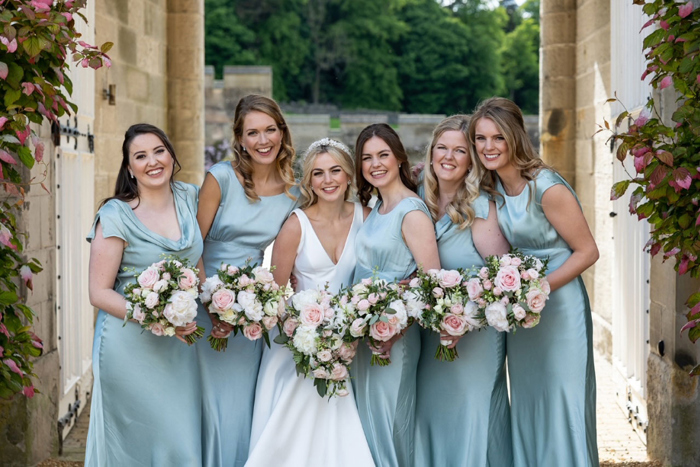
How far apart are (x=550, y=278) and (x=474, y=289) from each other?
1.41 feet

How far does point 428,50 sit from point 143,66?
36320mm

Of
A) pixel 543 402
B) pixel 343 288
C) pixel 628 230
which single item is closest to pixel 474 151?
pixel 343 288

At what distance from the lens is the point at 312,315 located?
12.7 feet

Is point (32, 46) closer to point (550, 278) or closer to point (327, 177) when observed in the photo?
point (327, 177)

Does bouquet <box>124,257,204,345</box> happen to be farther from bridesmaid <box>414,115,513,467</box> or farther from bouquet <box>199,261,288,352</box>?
bridesmaid <box>414,115,513,467</box>

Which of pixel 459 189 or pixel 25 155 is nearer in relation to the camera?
pixel 25 155

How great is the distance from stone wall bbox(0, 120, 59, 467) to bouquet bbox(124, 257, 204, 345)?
136 centimetres

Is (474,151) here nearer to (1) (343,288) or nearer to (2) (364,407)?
(1) (343,288)

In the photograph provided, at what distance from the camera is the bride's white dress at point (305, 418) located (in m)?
4.06

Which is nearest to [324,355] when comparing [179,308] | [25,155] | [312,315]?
[312,315]

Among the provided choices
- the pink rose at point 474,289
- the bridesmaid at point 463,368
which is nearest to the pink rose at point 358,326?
the pink rose at point 474,289

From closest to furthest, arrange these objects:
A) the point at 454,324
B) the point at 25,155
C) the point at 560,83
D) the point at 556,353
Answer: the point at 454,324 → the point at 25,155 → the point at 556,353 → the point at 560,83

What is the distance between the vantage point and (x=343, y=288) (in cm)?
402

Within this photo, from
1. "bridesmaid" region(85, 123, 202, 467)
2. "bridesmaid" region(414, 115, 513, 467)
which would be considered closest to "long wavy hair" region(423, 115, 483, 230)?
"bridesmaid" region(414, 115, 513, 467)
